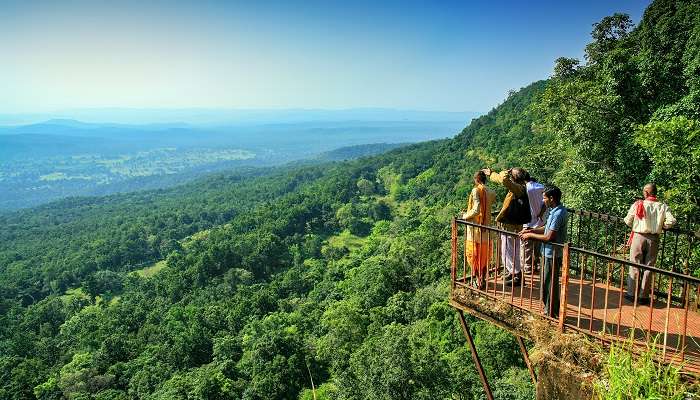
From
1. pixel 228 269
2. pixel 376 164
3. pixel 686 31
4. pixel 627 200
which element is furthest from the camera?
pixel 376 164

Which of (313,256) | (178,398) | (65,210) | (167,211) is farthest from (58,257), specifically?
(178,398)

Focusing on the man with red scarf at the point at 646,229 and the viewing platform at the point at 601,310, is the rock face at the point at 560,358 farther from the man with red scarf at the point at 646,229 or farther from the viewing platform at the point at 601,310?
the man with red scarf at the point at 646,229

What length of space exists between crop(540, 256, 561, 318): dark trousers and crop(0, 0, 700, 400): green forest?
581 centimetres

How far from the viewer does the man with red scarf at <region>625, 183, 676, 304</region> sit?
18.4ft

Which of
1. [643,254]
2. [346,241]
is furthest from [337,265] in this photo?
[643,254]

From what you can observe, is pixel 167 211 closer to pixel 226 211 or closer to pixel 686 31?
pixel 226 211

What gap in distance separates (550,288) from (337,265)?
54.5 m

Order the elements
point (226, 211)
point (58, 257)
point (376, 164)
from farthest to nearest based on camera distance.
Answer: point (376, 164) → point (226, 211) → point (58, 257)

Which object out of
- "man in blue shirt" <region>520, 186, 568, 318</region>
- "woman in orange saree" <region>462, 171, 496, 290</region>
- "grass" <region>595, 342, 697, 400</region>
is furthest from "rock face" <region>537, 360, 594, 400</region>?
"woman in orange saree" <region>462, 171, 496, 290</region>

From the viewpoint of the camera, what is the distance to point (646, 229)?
5.64 m

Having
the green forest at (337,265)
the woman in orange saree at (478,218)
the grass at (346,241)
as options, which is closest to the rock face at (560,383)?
the woman in orange saree at (478,218)

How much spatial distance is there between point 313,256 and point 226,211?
38.9 metres

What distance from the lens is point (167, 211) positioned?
10406 cm

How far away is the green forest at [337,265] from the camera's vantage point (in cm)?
1312
